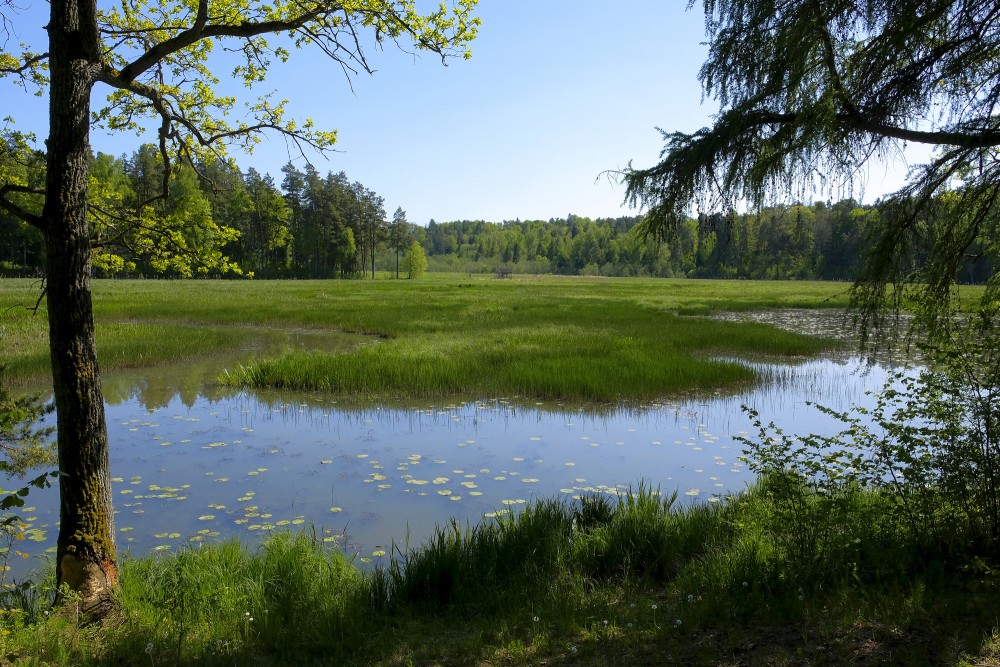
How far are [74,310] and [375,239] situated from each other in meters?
84.3

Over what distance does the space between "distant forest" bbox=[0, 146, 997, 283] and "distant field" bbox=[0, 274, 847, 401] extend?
2.10 m

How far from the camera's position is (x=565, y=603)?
15.0 ft

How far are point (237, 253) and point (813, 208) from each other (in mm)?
79347

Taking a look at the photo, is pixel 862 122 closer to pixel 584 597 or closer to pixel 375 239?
pixel 584 597

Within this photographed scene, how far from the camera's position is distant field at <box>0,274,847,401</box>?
1409 centimetres

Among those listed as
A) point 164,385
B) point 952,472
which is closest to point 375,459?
point 952,472

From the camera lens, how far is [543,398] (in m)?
13.4

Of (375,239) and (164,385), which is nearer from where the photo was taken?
(164,385)

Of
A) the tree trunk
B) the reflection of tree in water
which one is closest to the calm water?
the reflection of tree in water

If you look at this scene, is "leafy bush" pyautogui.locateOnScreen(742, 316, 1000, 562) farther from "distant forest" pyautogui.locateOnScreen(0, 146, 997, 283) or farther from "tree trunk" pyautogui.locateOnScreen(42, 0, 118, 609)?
"tree trunk" pyautogui.locateOnScreen(42, 0, 118, 609)

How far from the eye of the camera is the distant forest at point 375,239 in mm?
5172

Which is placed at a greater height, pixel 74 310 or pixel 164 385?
pixel 74 310

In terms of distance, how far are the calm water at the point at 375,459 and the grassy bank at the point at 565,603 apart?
114cm

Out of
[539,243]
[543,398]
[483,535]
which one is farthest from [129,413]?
[539,243]
